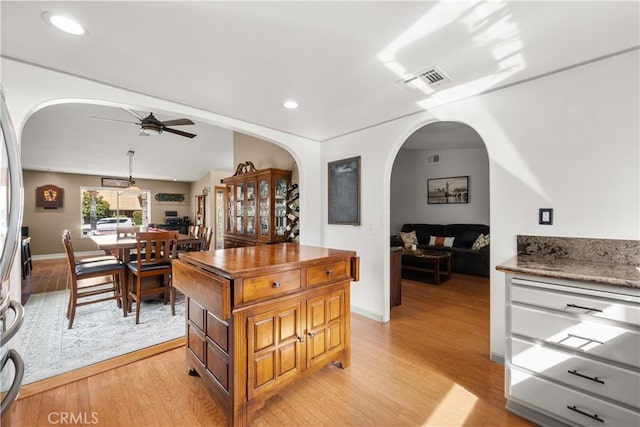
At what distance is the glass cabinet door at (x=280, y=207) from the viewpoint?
4207 millimetres

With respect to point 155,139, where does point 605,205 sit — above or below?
below

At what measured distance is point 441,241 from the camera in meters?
5.81

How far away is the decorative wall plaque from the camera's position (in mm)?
7375

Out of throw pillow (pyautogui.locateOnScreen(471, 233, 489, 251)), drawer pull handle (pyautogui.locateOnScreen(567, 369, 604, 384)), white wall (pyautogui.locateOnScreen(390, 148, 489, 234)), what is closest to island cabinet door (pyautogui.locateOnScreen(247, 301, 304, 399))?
drawer pull handle (pyautogui.locateOnScreen(567, 369, 604, 384))

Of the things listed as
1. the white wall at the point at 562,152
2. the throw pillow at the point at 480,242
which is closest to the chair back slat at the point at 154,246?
the white wall at the point at 562,152

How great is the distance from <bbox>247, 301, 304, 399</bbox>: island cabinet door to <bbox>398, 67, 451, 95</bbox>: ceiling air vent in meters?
1.87

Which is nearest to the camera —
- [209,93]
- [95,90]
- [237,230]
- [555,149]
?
[555,149]

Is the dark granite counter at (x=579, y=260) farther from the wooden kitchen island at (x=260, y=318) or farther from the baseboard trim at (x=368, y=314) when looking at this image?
the baseboard trim at (x=368, y=314)

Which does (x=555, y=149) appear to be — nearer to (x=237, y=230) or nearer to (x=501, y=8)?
(x=501, y=8)

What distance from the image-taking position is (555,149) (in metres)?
1.97

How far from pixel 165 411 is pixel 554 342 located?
234 cm

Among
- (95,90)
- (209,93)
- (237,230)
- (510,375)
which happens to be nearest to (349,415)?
(510,375)

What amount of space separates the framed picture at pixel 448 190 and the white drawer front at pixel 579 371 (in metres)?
5.08

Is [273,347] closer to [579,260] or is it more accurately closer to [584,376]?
[584,376]
